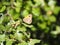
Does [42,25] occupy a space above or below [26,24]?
below

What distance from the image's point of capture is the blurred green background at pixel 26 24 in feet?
4.16

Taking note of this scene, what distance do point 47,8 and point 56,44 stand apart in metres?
0.47

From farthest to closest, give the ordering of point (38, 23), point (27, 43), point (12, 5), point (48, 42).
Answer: point (48, 42) → point (38, 23) → point (12, 5) → point (27, 43)

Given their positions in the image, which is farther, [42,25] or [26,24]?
[42,25]

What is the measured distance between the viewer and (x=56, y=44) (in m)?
2.27

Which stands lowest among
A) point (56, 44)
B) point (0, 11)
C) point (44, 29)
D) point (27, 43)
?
point (56, 44)

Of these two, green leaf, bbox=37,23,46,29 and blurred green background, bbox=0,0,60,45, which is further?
green leaf, bbox=37,23,46,29

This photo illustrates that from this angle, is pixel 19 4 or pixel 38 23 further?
pixel 38 23

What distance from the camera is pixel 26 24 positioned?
1.34 metres

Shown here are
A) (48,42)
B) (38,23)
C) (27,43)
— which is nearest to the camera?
(27,43)

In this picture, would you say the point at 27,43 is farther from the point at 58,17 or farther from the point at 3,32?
the point at 58,17

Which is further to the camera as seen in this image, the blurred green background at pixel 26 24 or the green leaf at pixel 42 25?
the green leaf at pixel 42 25

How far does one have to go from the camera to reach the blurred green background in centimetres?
127

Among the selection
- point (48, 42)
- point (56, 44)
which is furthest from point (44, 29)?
point (56, 44)
